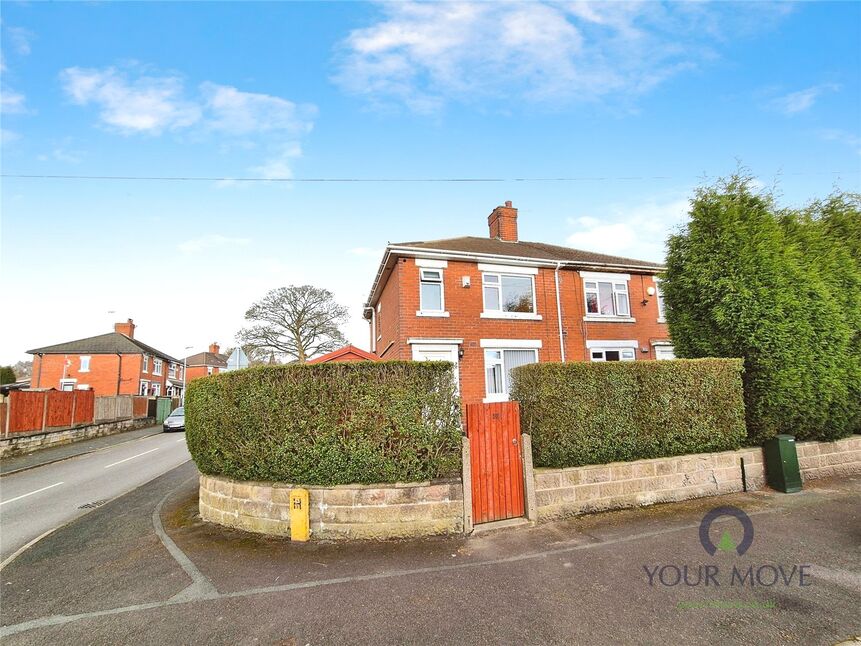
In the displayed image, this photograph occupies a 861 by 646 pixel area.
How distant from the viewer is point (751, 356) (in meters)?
7.92

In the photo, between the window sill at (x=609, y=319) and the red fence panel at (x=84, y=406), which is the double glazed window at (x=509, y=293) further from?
the red fence panel at (x=84, y=406)

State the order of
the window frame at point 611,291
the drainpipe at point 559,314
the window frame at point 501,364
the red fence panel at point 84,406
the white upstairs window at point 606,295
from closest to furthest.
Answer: the window frame at point 501,364, the drainpipe at point 559,314, the window frame at point 611,291, the white upstairs window at point 606,295, the red fence panel at point 84,406

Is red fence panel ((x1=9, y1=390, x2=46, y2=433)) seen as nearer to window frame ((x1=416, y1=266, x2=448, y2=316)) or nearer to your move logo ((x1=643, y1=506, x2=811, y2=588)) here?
window frame ((x1=416, y1=266, x2=448, y2=316))

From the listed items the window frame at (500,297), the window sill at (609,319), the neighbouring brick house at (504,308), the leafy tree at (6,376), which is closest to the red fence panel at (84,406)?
the leafy tree at (6,376)

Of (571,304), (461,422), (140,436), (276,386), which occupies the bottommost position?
(140,436)

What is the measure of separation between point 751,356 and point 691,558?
5.00 m

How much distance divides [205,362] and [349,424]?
219ft

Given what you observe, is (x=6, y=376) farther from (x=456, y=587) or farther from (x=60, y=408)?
(x=456, y=587)

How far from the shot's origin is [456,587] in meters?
4.16

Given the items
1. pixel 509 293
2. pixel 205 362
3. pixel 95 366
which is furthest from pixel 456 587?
pixel 205 362

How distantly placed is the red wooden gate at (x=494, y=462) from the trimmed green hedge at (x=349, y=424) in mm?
284

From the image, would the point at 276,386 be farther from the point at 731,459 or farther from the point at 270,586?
the point at 731,459

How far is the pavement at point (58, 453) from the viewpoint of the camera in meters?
14.5

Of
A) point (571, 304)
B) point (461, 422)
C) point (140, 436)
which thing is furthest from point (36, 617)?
point (140, 436)
